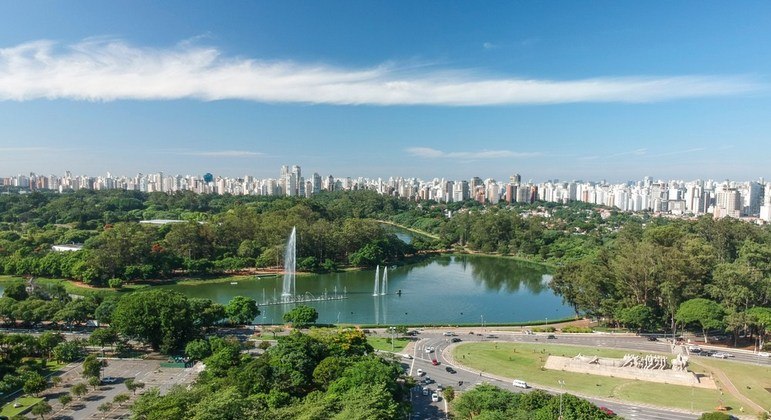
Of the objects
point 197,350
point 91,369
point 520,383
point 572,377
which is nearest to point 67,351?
point 91,369

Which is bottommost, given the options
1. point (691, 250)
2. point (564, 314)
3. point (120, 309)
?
point (564, 314)

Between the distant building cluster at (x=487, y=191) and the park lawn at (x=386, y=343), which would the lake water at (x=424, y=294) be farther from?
the distant building cluster at (x=487, y=191)

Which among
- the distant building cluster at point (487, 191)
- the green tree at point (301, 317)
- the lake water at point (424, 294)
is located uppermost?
the distant building cluster at point (487, 191)

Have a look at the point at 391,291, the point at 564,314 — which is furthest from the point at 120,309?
→ the point at 564,314

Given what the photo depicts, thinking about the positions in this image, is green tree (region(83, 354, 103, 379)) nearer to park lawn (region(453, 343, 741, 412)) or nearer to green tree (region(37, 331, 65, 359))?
green tree (region(37, 331, 65, 359))

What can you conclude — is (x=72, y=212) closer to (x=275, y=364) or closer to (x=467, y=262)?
(x=467, y=262)

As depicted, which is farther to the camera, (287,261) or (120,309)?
(287,261)

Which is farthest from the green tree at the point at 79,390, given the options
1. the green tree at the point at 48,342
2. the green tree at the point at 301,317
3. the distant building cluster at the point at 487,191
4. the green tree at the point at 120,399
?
the distant building cluster at the point at 487,191
